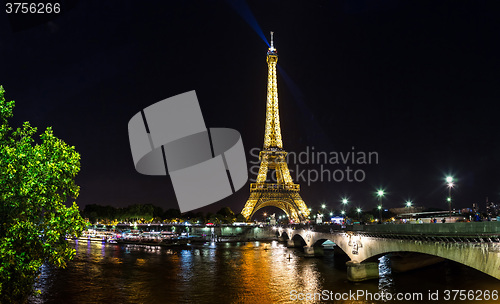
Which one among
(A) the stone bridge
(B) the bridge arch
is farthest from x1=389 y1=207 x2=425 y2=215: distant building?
(B) the bridge arch

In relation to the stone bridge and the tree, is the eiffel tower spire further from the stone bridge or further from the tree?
the tree

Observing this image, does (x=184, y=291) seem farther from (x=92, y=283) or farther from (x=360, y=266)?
(x=360, y=266)

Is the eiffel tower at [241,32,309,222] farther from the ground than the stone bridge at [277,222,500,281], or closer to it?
farther from the ground

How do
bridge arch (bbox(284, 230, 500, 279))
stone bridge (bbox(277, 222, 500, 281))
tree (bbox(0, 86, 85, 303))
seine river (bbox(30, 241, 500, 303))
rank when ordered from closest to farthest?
tree (bbox(0, 86, 85, 303)) → bridge arch (bbox(284, 230, 500, 279)) → stone bridge (bbox(277, 222, 500, 281)) → seine river (bbox(30, 241, 500, 303))

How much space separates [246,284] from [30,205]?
29936mm

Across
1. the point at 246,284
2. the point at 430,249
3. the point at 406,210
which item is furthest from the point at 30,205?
the point at 406,210

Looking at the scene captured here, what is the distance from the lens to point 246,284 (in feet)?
129

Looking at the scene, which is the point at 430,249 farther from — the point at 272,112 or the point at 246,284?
the point at 272,112

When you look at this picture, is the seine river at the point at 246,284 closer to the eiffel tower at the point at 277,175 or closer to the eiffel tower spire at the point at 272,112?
the eiffel tower at the point at 277,175

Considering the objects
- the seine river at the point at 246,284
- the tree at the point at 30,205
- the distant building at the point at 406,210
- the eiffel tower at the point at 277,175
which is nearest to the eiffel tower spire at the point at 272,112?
the eiffel tower at the point at 277,175

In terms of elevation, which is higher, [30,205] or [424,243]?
[30,205]

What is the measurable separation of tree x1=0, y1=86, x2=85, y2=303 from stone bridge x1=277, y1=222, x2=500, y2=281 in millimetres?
20484

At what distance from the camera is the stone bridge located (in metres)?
21.2

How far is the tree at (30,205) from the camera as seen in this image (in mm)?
12102
